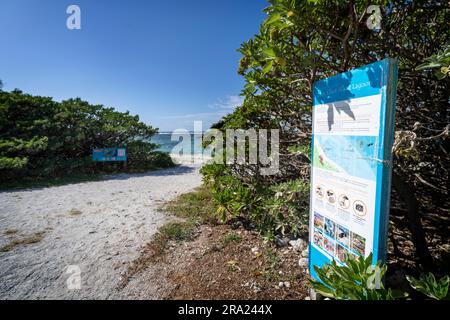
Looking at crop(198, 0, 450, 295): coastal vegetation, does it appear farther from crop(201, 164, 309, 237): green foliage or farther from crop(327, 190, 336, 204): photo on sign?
crop(327, 190, 336, 204): photo on sign

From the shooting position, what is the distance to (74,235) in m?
3.99

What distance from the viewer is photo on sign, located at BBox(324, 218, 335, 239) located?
189 centimetres

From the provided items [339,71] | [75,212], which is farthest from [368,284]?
[75,212]

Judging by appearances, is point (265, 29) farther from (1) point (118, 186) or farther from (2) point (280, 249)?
(1) point (118, 186)

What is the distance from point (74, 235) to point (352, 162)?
4.94 metres

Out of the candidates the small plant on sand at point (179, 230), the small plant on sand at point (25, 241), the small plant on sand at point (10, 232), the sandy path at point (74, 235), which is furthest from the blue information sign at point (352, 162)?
the small plant on sand at point (10, 232)

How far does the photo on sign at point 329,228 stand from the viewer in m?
1.89

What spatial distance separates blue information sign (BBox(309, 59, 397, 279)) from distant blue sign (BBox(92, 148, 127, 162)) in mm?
11437

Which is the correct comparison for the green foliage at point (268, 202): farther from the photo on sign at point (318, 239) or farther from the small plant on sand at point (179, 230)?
the small plant on sand at point (179, 230)

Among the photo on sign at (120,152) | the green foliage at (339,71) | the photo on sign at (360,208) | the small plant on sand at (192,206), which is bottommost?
the small plant on sand at (192,206)

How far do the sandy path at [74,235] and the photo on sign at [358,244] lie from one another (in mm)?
2702

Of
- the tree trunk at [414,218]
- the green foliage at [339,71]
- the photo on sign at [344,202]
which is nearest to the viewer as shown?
the photo on sign at [344,202]
